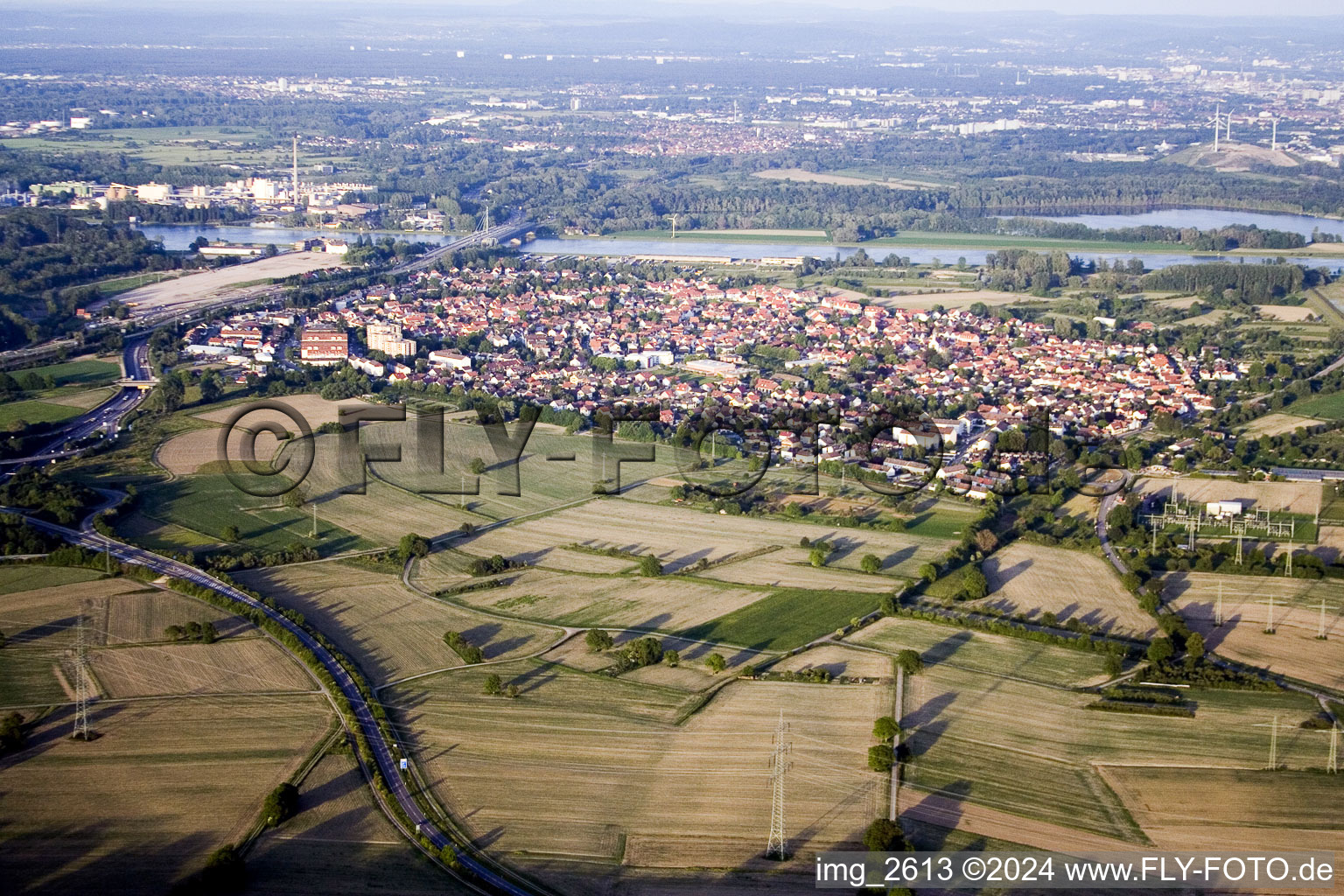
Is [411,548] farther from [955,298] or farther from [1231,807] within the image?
[955,298]

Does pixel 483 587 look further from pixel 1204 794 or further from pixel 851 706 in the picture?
pixel 1204 794

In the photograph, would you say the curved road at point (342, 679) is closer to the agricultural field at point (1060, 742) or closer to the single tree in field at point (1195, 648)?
the agricultural field at point (1060, 742)

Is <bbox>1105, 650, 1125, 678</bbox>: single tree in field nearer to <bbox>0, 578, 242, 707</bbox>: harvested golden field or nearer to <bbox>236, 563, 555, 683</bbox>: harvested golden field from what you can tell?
<bbox>236, 563, 555, 683</bbox>: harvested golden field

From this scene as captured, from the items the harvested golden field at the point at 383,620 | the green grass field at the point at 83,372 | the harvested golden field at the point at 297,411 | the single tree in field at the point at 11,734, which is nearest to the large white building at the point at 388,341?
the harvested golden field at the point at 297,411

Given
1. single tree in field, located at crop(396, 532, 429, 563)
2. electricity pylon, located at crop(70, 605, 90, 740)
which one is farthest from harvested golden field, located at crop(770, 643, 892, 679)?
electricity pylon, located at crop(70, 605, 90, 740)

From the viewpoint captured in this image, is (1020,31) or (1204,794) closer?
(1204,794)

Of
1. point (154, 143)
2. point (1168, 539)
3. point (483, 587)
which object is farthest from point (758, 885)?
point (154, 143)
